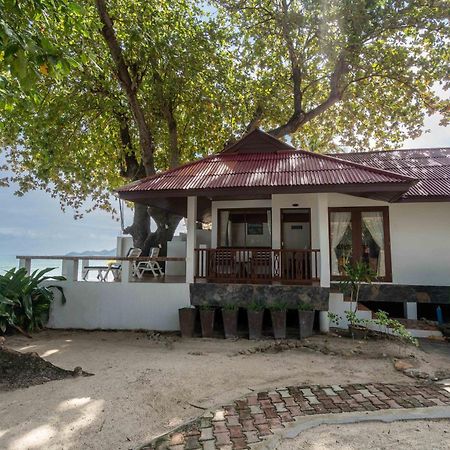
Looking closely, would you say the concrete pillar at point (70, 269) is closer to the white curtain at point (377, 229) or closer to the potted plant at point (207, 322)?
the potted plant at point (207, 322)

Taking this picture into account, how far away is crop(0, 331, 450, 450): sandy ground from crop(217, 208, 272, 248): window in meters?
3.92

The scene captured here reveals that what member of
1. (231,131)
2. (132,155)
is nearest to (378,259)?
(231,131)

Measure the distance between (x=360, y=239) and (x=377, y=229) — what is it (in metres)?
0.55

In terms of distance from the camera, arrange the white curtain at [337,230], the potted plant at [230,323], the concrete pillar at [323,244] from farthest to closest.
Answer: the white curtain at [337,230]
the concrete pillar at [323,244]
the potted plant at [230,323]

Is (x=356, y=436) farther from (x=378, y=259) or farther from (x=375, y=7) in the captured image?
(x=375, y=7)

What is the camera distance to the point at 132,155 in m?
14.4

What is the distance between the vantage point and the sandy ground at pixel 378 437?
2.97 m

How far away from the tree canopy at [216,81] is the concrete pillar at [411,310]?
768 centimetres

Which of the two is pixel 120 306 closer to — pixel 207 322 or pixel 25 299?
pixel 25 299

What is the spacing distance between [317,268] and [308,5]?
799 cm

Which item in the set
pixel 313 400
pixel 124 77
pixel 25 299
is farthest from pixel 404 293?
pixel 124 77

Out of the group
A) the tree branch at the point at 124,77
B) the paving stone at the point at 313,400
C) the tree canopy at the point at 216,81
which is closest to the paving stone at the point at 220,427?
the paving stone at the point at 313,400

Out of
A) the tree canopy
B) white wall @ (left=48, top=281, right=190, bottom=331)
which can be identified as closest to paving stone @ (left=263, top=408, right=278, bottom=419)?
white wall @ (left=48, top=281, right=190, bottom=331)

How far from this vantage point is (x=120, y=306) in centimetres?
Result: 806
